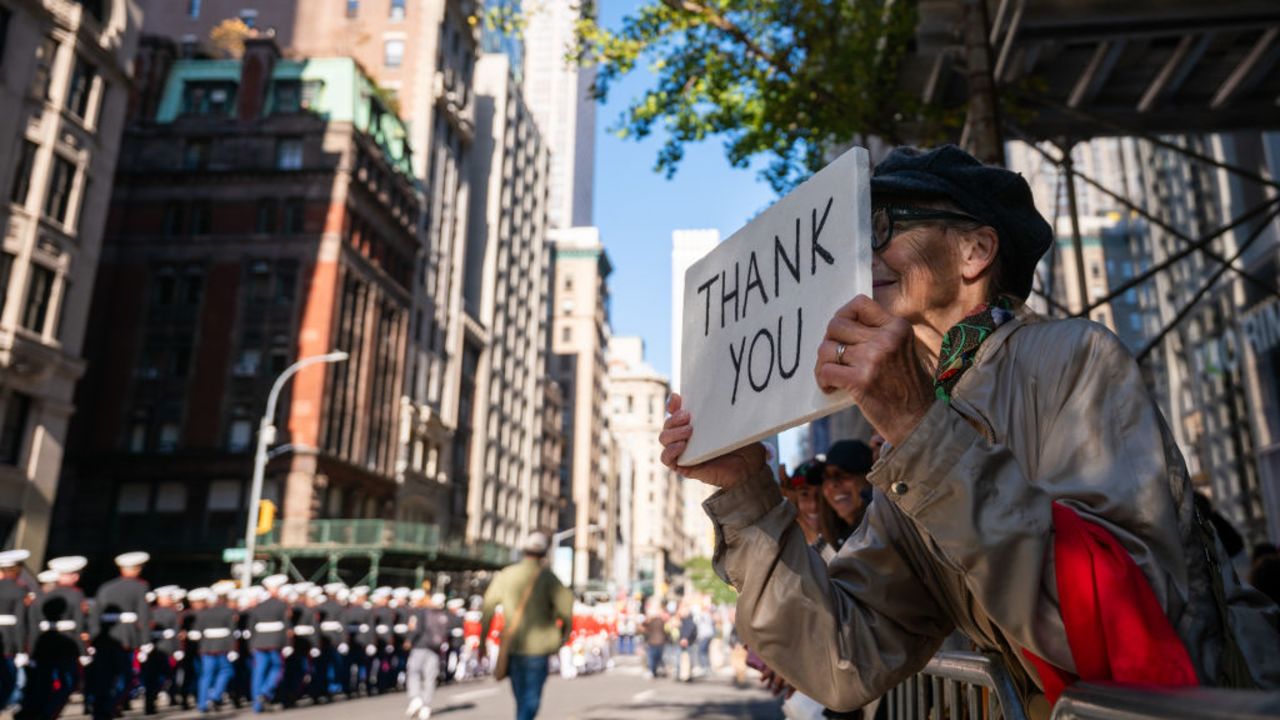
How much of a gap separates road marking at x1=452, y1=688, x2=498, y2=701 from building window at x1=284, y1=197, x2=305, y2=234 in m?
29.9

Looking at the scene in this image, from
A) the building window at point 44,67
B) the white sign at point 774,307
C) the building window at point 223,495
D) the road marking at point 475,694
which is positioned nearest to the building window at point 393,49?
the building window at point 223,495

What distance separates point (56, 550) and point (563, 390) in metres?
65.6

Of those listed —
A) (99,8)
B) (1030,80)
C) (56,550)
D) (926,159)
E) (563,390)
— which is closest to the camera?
(926,159)

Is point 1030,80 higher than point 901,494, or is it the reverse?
point 1030,80

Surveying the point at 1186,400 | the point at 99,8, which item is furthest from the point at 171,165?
the point at 1186,400

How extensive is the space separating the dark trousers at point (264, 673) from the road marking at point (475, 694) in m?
3.42

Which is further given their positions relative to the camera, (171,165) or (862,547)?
(171,165)

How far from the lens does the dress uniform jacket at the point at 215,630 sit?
1623cm

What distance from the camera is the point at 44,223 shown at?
29.1 m

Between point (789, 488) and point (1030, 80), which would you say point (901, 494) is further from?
point (1030, 80)

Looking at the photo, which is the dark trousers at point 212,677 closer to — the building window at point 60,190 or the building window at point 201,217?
the building window at point 60,190

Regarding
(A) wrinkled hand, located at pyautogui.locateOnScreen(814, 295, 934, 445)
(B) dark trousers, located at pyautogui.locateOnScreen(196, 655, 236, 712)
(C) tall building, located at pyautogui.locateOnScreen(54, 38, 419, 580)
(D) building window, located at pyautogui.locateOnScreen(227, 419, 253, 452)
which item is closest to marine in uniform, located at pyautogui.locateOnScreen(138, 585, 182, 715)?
(B) dark trousers, located at pyautogui.locateOnScreen(196, 655, 236, 712)

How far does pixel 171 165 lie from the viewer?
46.8m

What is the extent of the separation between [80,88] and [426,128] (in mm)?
27261
